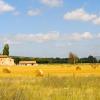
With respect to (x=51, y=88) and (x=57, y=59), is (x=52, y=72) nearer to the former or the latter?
(x=51, y=88)

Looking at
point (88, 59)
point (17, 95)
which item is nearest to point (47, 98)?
point (17, 95)

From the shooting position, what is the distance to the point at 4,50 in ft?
465

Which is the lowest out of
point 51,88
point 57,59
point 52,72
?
point 51,88

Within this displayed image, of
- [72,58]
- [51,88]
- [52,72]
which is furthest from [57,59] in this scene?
[51,88]

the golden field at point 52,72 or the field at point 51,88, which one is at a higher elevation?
the golden field at point 52,72

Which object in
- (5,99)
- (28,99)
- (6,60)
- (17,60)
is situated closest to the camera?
(5,99)

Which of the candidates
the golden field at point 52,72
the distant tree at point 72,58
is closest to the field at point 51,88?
the golden field at point 52,72

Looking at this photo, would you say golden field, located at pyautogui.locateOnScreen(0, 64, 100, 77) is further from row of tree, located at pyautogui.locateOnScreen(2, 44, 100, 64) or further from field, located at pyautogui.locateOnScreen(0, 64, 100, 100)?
row of tree, located at pyautogui.locateOnScreen(2, 44, 100, 64)

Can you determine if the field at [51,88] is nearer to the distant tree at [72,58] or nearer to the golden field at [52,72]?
the golden field at [52,72]

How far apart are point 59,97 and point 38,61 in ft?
411

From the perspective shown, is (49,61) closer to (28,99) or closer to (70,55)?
(70,55)

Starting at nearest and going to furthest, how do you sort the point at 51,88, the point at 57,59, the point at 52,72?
the point at 51,88 → the point at 52,72 → the point at 57,59

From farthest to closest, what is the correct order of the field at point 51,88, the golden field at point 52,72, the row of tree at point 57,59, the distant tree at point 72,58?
the distant tree at point 72,58 → the row of tree at point 57,59 → the golden field at point 52,72 → the field at point 51,88

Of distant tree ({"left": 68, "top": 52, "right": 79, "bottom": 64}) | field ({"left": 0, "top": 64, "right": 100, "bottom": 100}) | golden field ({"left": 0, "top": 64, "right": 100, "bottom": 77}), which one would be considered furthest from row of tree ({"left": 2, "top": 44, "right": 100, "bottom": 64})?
field ({"left": 0, "top": 64, "right": 100, "bottom": 100})
